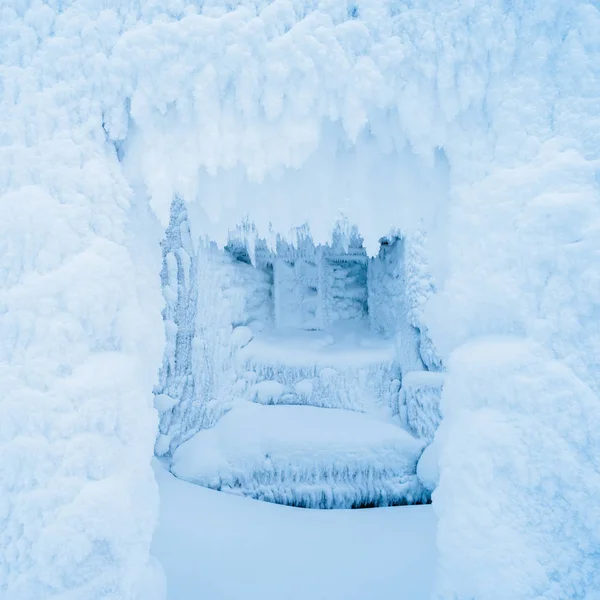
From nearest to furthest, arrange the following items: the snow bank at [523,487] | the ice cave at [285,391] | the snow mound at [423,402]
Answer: the snow bank at [523,487] < the ice cave at [285,391] < the snow mound at [423,402]

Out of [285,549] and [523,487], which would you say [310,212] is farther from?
[285,549]

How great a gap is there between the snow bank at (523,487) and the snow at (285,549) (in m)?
1.90

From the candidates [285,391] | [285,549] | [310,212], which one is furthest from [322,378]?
[310,212]

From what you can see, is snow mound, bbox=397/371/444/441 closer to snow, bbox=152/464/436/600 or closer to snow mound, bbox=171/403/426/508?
snow mound, bbox=171/403/426/508

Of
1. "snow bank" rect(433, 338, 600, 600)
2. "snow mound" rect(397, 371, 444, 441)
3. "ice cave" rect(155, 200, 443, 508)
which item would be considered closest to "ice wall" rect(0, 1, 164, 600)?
"snow bank" rect(433, 338, 600, 600)

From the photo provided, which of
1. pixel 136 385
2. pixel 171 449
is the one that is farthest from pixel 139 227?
pixel 171 449

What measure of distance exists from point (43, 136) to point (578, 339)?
187 centimetres

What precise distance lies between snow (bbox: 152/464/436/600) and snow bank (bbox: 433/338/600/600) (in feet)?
6.22

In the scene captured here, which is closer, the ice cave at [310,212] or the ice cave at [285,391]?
the ice cave at [310,212]

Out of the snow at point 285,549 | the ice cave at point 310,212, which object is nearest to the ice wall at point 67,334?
the ice cave at point 310,212

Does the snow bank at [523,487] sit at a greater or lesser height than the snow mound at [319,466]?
greater

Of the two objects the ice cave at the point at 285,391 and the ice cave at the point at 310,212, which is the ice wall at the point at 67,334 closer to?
the ice cave at the point at 310,212

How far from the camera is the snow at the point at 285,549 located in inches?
112

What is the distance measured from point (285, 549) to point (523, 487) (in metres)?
2.79
